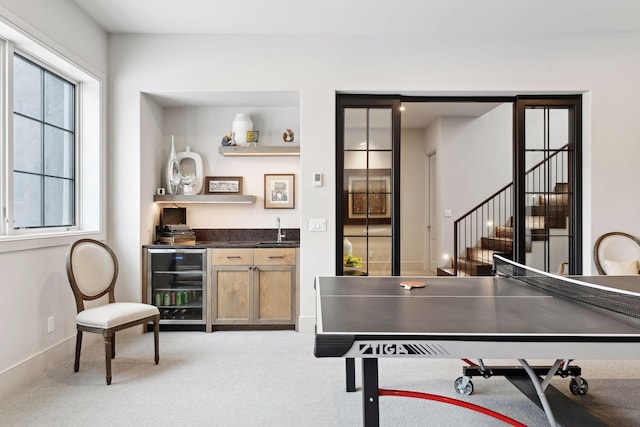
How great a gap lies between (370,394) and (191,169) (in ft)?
12.1

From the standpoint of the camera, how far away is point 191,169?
4750 mm

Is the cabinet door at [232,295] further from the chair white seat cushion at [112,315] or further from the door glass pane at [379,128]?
the door glass pane at [379,128]

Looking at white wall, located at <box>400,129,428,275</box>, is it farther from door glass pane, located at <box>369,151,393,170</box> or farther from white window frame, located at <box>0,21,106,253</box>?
white window frame, located at <box>0,21,106,253</box>

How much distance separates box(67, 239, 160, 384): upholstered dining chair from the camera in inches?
116

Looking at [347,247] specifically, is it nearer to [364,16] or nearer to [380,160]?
[380,160]

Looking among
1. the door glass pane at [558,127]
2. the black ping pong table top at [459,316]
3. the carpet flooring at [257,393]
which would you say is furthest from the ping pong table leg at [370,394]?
the door glass pane at [558,127]

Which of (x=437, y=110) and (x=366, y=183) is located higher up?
(x=437, y=110)

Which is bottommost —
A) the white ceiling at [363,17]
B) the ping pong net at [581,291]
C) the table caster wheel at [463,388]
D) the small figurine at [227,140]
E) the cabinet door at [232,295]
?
the table caster wheel at [463,388]

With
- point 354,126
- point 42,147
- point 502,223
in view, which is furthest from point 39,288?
point 502,223

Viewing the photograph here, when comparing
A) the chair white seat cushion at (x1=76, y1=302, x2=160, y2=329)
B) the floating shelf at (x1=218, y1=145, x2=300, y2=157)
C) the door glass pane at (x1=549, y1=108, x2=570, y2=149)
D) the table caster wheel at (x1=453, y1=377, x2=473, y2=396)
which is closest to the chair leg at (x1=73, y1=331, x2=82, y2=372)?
the chair white seat cushion at (x1=76, y1=302, x2=160, y2=329)

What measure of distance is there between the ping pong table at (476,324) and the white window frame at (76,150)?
226 centimetres

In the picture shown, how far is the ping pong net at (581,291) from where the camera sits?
1.79m

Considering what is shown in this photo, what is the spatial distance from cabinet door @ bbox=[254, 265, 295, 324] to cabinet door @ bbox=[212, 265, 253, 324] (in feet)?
0.26

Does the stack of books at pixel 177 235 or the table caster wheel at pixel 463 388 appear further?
the stack of books at pixel 177 235
